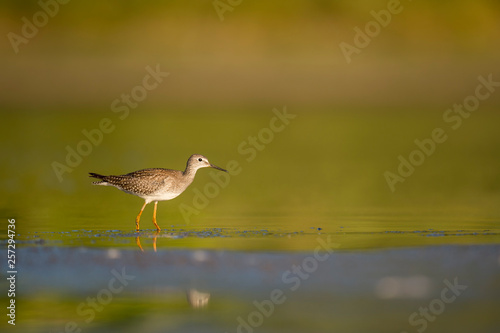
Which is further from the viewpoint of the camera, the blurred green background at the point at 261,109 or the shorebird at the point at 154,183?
the blurred green background at the point at 261,109

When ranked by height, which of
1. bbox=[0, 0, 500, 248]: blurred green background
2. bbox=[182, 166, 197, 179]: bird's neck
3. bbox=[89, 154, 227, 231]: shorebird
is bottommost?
bbox=[89, 154, 227, 231]: shorebird

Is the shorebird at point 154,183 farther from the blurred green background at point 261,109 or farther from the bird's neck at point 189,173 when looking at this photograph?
the blurred green background at point 261,109

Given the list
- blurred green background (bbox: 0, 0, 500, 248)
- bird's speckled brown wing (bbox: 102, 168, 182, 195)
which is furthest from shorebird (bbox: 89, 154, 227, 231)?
blurred green background (bbox: 0, 0, 500, 248)

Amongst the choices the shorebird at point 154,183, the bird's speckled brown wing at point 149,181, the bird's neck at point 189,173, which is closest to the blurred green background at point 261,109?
the shorebird at point 154,183

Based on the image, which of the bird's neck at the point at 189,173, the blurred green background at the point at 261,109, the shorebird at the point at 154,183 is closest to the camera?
the shorebird at the point at 154,183

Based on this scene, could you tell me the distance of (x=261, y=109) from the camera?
44906mm

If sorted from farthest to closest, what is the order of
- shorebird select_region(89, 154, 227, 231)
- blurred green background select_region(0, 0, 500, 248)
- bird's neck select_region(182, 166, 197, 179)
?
blurred green background select_region(0, 0, 500, 248)
bird's neck select_region(182, 166, 197, 179)
shorebird select_region(89, 154, 227, 231)

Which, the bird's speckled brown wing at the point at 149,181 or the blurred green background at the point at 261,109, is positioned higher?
the blurred green background at the point at 261,109

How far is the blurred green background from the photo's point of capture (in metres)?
21.2

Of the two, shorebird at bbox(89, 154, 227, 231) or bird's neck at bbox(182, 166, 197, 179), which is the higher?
bird's neck at bbox(182, 166, 197, 179)

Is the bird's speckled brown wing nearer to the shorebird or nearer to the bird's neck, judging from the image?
the shorebird

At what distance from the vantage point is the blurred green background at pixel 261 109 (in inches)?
834

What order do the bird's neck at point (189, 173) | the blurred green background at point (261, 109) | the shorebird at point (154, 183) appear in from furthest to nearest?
the blurred green background at point (261, 109), the bird's neck at point (189, 173), the shorebird at point (154, 183)

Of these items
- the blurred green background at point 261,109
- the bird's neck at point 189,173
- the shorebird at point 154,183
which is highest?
the blurred green background at point 261,109
